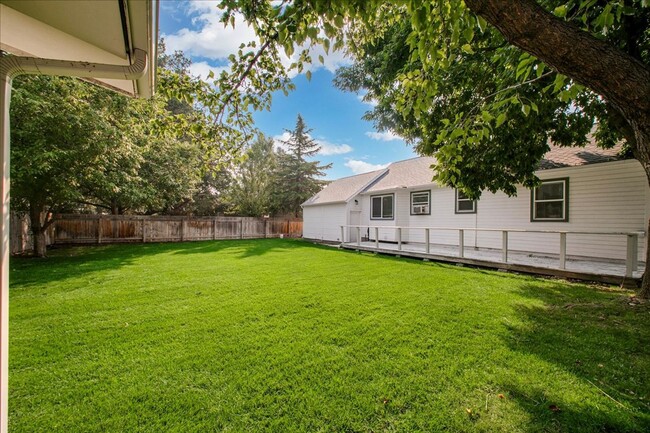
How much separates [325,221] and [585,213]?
40.5 feet

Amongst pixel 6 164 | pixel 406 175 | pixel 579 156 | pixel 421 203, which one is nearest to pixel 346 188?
pixel 406 175

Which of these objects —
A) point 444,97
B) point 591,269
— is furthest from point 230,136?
point 591,269

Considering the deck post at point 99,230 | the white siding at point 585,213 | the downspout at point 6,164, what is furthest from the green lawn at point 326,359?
the deck post at point 99,230

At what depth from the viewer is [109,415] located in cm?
209

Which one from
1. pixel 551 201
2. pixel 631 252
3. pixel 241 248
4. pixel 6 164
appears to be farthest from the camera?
pixel 241 248

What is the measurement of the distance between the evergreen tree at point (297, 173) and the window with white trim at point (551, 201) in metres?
19.0

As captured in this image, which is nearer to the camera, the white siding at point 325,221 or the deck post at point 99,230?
the deck post at point 99,230

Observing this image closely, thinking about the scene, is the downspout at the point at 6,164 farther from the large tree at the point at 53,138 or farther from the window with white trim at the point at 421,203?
the window with white trim at the point at 421,203

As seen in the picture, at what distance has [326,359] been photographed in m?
2.92

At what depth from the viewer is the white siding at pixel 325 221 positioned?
1619 centimetres

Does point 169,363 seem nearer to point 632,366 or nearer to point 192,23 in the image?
point 632,366

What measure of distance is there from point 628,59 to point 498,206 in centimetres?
927

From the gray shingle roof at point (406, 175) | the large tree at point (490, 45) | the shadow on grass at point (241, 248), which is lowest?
the shadow on grass at point (241, 248)

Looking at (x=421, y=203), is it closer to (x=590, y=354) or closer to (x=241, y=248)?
(x=241, y=248)
